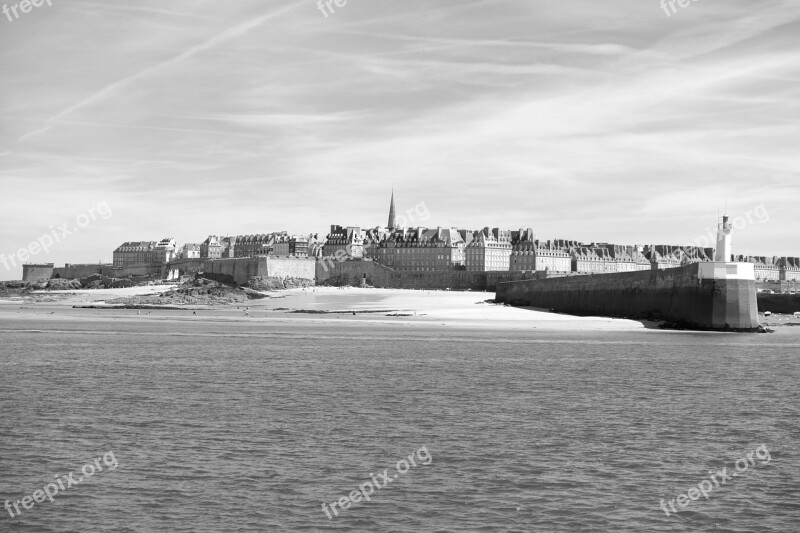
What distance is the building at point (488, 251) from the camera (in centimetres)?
17550

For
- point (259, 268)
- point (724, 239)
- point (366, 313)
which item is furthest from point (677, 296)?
point (259, 268)

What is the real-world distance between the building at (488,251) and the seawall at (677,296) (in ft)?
302

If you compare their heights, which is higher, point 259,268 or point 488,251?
point 488,251

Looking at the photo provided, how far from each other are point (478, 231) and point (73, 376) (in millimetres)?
154392

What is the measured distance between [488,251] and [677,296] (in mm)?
118246

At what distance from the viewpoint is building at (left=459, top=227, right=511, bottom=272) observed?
176m

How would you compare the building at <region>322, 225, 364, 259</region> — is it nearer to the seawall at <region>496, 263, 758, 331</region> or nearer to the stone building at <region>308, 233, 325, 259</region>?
the stone building at <region>308, 233, 325, 259</region>

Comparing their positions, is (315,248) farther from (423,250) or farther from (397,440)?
(397,440)

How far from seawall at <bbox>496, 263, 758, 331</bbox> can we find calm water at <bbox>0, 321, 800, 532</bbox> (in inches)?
677

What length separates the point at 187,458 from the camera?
1688 cm

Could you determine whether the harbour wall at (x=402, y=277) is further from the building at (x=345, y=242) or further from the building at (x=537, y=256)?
the building at (x=537, y=256)

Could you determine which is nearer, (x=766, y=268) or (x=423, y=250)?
(x=423, y=250)

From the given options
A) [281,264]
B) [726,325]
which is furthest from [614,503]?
[281,264]

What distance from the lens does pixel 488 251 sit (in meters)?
177
